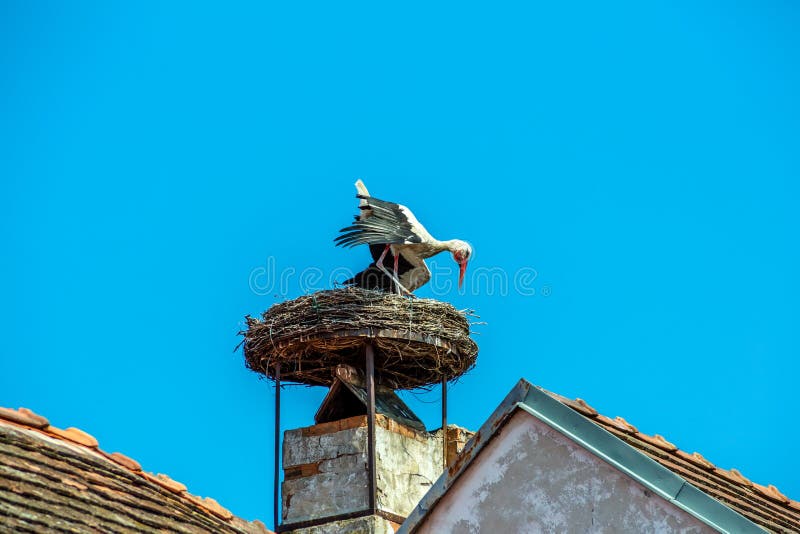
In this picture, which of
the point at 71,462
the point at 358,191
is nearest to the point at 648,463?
the point at 71,462

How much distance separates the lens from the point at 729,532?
6371mm

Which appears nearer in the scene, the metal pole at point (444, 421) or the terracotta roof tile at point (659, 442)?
the terracotta roof tile at point (659, 442)

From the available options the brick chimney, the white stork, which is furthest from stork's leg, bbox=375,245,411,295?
the brick chimney

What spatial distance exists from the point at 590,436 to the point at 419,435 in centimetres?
872

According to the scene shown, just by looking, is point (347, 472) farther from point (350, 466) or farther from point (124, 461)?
point (124, 461)

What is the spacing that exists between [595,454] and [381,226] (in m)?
8.45

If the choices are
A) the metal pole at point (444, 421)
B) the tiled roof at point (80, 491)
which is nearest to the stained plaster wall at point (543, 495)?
the tiled roof at point (80, 491)

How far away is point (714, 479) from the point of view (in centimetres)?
774

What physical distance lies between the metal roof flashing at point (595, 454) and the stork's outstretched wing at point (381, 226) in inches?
306

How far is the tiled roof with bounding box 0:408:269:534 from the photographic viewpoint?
19.2 feet

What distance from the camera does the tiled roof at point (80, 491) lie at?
5844 mm

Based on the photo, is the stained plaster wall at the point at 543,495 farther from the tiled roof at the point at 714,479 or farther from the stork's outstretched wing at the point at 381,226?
the stork's outstretched wing at the point at 381,226

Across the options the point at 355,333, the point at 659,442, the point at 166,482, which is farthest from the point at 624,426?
the point at 355,333

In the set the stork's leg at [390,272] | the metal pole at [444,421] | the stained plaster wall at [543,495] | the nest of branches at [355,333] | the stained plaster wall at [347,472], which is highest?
the stork's leg at [390,272]
